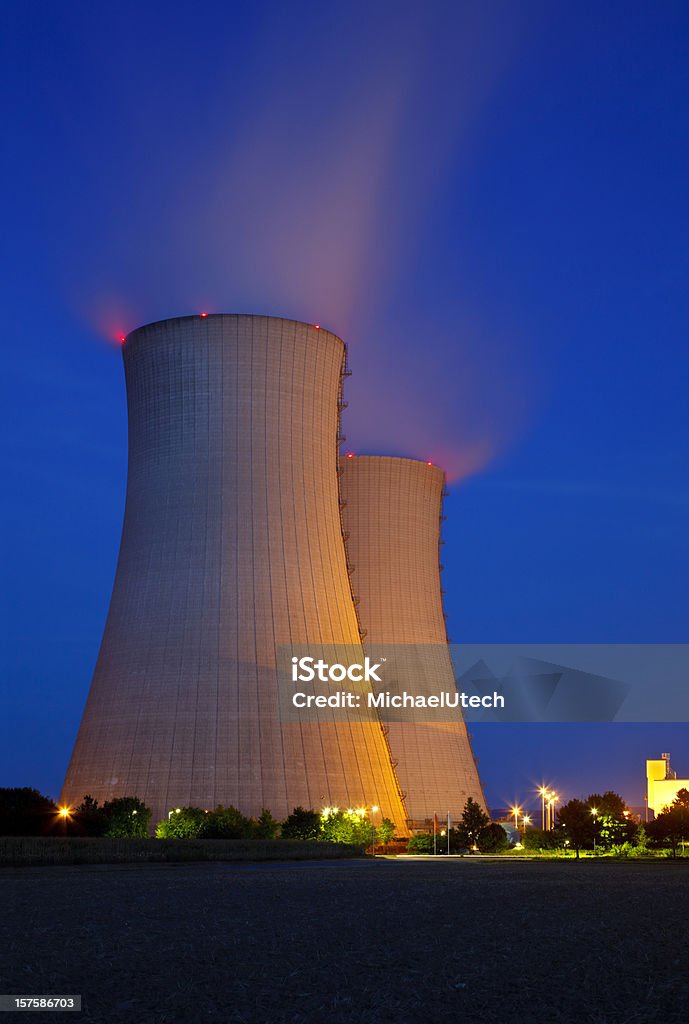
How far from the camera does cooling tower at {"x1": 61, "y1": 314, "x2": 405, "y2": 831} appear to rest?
84.8ft

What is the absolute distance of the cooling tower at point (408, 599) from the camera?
1356 inches

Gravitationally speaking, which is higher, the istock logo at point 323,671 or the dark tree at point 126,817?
the istock logo at point 323,671

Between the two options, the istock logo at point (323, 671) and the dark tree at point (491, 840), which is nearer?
the istock logo at point (323, 671)

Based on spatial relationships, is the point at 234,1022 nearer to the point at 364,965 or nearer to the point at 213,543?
the point at 364,965

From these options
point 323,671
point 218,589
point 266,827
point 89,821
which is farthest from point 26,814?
point 323,671

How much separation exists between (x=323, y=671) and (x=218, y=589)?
3.20m

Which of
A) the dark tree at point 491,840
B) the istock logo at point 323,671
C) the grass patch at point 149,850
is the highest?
the istock logo at point 323,671

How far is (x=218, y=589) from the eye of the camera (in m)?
26.0

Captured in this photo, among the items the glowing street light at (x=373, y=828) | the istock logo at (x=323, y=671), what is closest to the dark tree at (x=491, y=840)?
the glowing street light at (x=373, y=828)

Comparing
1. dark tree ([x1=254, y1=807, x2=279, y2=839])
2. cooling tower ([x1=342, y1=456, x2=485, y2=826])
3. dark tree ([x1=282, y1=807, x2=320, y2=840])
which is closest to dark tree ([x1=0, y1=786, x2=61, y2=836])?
dark tree ([x1=254, y1=807, x2=279, y2=839])

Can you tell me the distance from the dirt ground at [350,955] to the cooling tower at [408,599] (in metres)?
21.8

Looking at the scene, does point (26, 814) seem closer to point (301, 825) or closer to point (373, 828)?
point (301, 825)

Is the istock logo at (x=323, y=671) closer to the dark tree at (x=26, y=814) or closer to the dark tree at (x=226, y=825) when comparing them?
the dark tree at (x=226, y=825)

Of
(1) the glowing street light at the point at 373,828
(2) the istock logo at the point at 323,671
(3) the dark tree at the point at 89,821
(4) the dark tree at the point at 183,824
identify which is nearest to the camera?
(3) the dark tree at the point at 89,821
